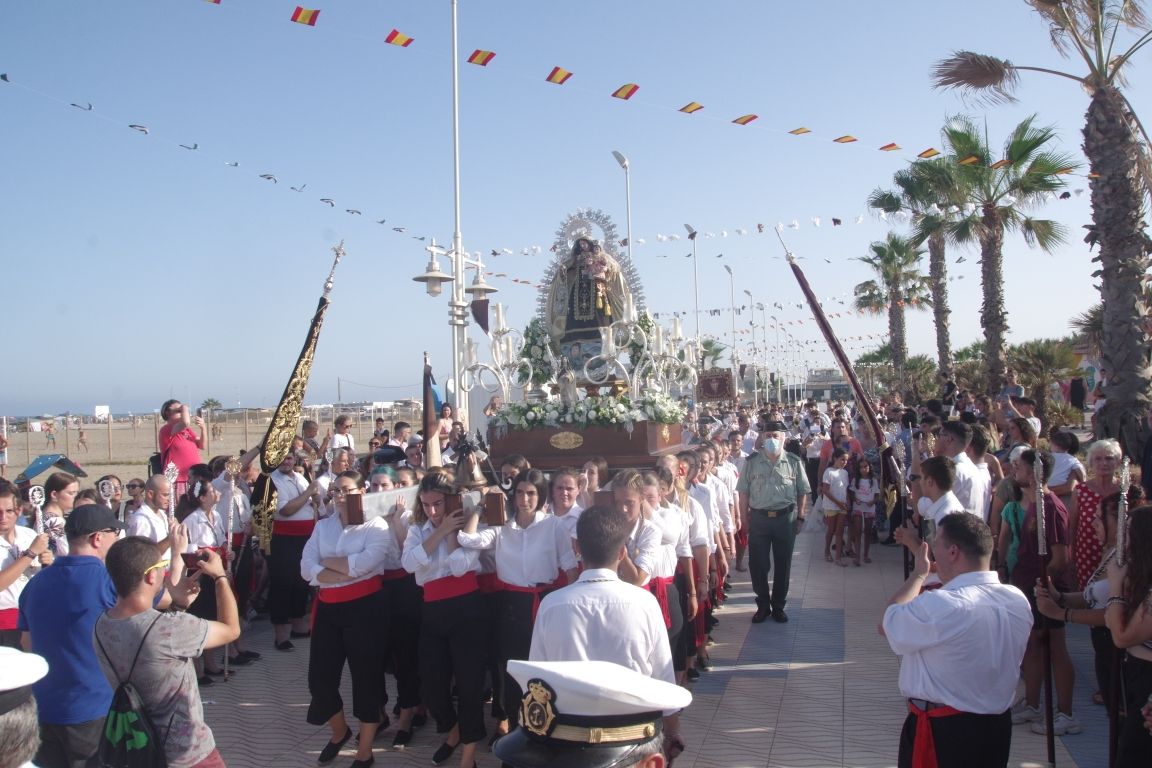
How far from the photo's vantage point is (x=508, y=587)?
535 cm

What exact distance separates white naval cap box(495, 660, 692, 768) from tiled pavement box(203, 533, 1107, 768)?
3.16 m

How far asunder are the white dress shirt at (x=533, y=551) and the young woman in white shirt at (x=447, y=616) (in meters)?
0.14

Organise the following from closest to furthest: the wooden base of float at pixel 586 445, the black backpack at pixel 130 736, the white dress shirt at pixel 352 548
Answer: the black backpack at pixel 130 736, the white dress shirt at pixel 352 548, the wooden base of float at pixel 586 445

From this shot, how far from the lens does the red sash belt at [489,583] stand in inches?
220

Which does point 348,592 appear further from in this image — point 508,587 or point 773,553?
point 773,553

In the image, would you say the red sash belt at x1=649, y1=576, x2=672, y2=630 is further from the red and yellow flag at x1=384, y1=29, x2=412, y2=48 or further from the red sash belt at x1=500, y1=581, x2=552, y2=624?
the red and yellow flag at x1=384, y1=29, x2=412, y2=48

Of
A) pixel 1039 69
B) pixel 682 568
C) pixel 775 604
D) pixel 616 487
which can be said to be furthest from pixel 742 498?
pixel 1039 69

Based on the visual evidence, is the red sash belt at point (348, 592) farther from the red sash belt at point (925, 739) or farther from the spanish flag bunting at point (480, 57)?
the spanish flag bunting at point (480, 57)

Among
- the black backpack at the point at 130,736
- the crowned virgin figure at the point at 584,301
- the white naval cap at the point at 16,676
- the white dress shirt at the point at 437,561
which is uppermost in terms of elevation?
the crowned virgin figure at the point at 584,301

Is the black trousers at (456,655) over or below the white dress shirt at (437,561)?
below

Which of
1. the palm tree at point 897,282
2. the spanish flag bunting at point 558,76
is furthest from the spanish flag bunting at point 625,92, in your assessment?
the palm tree at point 897,282

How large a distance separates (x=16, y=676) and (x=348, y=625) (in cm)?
→ 316

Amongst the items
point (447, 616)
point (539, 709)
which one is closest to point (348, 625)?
point (447, 616)

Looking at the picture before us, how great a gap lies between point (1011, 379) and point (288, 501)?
16.3 meters
